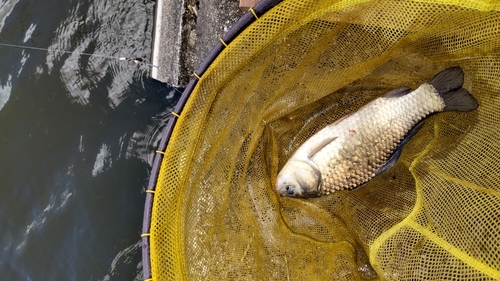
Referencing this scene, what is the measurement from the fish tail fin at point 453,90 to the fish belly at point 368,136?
0.05 meters

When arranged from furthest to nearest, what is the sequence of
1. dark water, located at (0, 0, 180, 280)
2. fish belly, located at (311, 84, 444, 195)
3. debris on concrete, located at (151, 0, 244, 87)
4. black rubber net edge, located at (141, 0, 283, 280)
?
dark water, located at (0, 0, 180, 280) < debris on concrete, located at (151, 0, 244, 87) < fish belly, located at (311, 84, 444, 195) < black rubber net edge, located at (141, 0, 283, 280)

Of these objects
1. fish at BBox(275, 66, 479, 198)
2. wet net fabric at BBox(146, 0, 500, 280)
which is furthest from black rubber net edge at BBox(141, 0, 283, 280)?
fish at BBox(275, 66, 479, 198)

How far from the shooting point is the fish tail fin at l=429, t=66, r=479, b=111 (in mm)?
2465

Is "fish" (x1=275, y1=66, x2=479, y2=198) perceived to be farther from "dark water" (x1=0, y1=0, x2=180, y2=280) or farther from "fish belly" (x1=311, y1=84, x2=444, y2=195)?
"dark water" (x1=0, y1=0, x2=180, y2=280)

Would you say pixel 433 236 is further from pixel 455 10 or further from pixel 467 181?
pixel 455 10

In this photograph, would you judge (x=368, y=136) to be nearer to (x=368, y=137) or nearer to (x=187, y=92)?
(x=368, y=137)

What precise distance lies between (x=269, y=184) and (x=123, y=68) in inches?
65.5

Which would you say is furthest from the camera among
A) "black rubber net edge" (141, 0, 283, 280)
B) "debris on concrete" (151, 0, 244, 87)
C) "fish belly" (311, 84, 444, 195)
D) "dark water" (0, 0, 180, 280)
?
"dark water" (0, 0, 180, 280)

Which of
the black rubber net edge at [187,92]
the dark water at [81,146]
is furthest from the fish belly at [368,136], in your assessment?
the dark water at [81,146]

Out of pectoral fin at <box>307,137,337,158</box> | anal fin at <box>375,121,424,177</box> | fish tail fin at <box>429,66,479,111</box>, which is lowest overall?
anal fin at <box>375,121,424,177</box>

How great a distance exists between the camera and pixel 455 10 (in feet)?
7.37

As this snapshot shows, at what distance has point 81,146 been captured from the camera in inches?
136

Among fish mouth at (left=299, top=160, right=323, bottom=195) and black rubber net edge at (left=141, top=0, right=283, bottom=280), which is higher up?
black rubber net edge at (left=141, top=0, right=283, bottom=280)

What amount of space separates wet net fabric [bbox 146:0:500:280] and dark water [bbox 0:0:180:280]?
1.00 m
